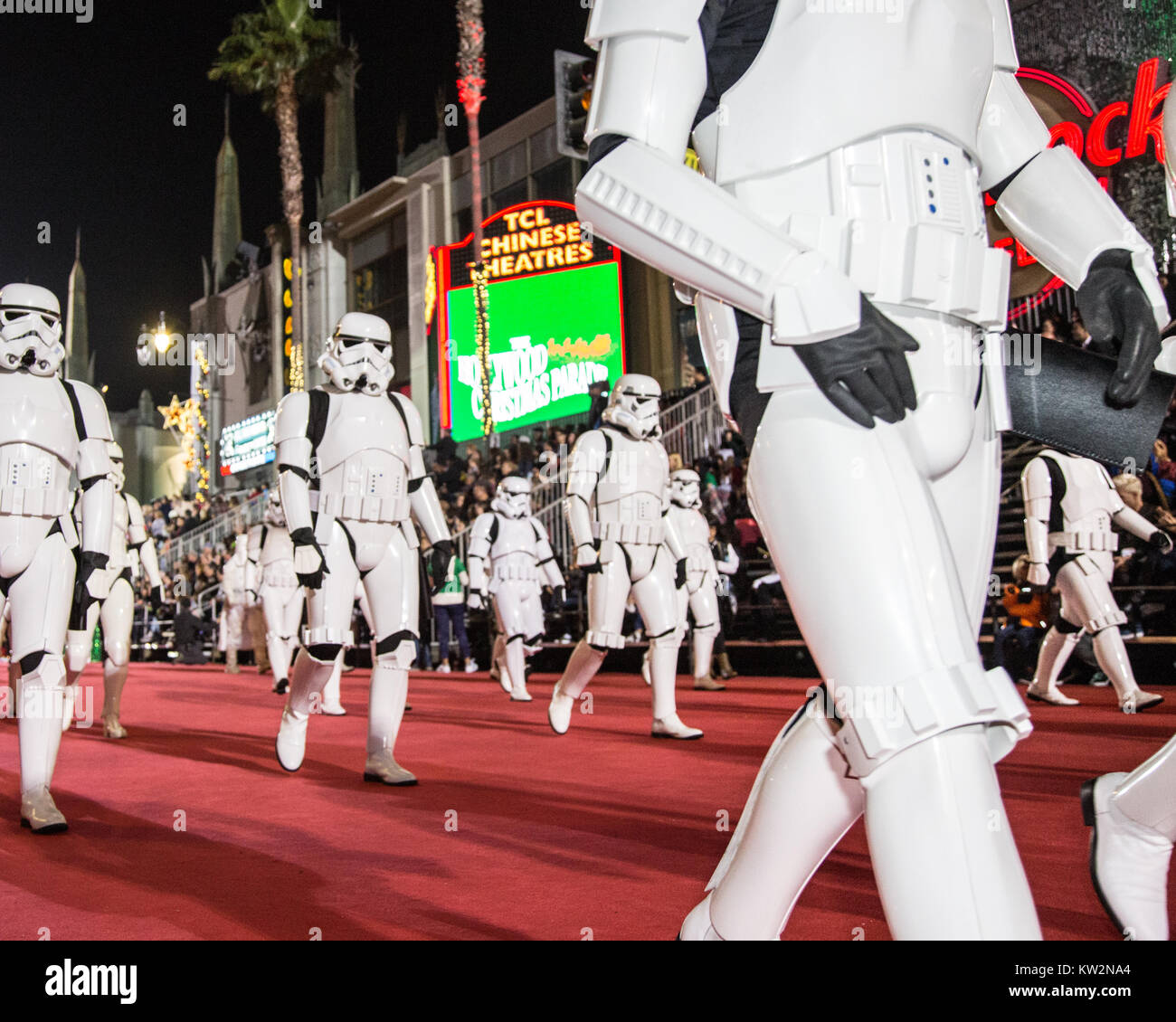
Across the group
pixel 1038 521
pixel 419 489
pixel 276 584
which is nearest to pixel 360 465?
pixel 419 489

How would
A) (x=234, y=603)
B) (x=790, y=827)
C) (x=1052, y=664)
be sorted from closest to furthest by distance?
(x=790, y=827) < (x=1052, y=664) < (x=234, y=603)

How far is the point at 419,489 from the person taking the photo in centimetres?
576

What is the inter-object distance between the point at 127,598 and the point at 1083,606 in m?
6.57

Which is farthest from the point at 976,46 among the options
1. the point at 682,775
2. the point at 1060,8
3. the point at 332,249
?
the point at 332,249

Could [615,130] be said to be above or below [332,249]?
below

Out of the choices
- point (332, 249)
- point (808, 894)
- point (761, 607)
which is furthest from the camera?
point (332, 249)

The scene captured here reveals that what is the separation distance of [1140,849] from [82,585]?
3.93m

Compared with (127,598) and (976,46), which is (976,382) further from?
(127,598)

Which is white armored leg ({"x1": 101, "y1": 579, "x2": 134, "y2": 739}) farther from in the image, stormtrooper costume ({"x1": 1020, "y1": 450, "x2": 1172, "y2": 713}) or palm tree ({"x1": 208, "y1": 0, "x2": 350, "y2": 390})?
palm tree ({"x1": 208, "y1": 0, "x2": 350, "y2": 390})

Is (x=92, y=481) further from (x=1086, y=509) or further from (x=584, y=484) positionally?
(x=1086, y=509)

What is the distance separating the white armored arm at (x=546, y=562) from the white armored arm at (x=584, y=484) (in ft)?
5.95

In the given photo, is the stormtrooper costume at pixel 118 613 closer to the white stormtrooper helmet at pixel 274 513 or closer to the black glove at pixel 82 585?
the white stormtrooper helmet at pixel 274 513

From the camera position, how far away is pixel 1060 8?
58.3ft

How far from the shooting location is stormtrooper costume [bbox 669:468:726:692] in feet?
32.6
